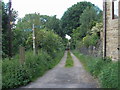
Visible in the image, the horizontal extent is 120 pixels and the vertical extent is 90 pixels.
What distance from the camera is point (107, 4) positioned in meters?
11.8

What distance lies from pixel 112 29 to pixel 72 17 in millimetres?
39685

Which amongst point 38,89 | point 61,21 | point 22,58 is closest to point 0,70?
point 22,58

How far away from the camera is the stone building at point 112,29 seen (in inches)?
419

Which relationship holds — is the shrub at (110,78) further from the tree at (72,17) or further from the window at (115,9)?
the tree at (72,17)

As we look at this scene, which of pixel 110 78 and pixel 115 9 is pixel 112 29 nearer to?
pixel 115 9

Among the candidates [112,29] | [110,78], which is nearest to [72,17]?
[112,29]

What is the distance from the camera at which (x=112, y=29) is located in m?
11.2

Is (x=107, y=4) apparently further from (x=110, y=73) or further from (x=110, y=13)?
(x=110, y=73)

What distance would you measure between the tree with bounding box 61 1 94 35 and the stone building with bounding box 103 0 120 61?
116 feet

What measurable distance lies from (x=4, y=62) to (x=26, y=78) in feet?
3.90

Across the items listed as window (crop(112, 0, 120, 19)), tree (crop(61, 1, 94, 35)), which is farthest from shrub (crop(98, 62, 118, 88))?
tree (crop(61, 1, 94, 35))

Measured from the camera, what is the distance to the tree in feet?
156

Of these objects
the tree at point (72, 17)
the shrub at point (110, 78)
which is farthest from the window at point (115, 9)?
the tree at point (72, 17)

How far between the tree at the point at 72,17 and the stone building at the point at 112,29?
1392 inches
